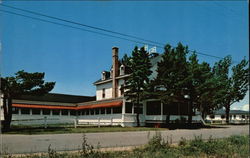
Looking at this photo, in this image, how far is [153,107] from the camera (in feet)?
101

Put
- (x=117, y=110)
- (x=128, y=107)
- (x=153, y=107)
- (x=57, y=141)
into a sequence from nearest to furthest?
(x=57, y=141), (x=128, y=107), (x=117, y=110), (x=153, y=107)

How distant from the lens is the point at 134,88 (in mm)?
27531

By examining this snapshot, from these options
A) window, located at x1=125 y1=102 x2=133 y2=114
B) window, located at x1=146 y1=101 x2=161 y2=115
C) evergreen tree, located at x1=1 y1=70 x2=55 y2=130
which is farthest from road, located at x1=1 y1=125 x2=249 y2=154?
window, located at x1=146 y1=101 x2=161 y2=115

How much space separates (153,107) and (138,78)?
544 centimetres

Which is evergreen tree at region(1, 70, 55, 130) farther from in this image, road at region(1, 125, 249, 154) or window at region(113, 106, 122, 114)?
window at region(113, 106, 122, 114)

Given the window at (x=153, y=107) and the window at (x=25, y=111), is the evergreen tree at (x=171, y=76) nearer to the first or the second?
→ the window at (x=153, y=107)

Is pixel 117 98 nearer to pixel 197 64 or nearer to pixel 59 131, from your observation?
pixel 197 64

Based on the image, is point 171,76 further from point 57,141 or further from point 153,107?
point 57,141

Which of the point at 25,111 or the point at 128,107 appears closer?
the point at 25,111

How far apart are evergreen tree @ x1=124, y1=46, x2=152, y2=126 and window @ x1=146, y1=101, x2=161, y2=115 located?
243 cm

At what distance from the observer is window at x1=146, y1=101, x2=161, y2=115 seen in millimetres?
30366

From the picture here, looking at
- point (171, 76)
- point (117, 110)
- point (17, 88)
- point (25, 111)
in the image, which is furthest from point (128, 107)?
point (17, 88)

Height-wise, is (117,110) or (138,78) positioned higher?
(138,78)

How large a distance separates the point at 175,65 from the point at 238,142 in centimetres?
1630
